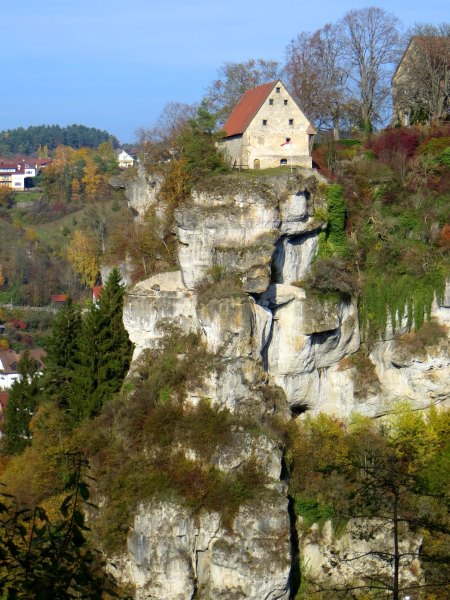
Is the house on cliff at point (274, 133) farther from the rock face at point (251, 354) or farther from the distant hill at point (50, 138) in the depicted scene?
the distant hill at point (50, 138)

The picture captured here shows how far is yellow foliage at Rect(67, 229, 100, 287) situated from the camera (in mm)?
60719

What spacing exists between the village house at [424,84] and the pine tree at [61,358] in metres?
14.9

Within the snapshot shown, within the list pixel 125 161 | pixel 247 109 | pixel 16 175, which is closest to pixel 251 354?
pixel 247 109

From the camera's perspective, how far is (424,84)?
3666cm

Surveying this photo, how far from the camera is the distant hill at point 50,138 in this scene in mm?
147875

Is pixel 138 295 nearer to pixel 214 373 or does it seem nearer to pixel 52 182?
pixel 214 373

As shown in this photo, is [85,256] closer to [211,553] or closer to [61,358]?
[61,358]

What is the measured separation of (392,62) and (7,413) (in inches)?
784

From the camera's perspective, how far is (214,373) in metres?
25.5

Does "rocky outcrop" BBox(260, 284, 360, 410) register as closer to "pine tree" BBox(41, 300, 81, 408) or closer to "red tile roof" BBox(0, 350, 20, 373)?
"pine tree" BBox(41, 300, 81, 408)

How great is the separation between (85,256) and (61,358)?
34.6 meters

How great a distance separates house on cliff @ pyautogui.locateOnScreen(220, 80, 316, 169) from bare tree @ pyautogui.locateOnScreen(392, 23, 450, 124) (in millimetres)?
→ 7377

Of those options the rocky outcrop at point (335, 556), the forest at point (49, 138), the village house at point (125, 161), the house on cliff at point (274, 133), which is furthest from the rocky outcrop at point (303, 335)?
the forest at point (49, 138)

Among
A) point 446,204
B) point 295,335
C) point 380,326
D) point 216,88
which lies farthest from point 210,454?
point 216,88
